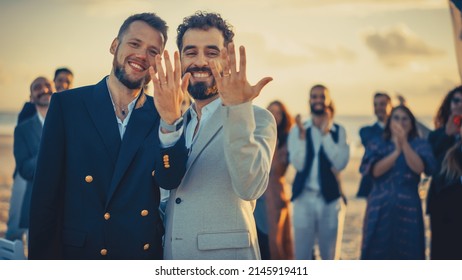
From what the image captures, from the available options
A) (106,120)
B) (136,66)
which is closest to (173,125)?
(106,120)

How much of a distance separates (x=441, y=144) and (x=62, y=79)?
8.21 ft

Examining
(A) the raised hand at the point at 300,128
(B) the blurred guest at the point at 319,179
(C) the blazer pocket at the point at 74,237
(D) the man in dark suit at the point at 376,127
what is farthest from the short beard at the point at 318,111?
(C) the blazer pocket at the point at 74,237

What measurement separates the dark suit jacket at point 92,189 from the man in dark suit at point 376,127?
2.42 meters

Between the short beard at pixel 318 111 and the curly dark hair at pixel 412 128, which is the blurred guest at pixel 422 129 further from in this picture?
the short beard at pixel 318 111

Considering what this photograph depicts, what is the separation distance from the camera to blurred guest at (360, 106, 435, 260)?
484 cm

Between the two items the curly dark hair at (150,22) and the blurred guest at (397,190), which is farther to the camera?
the blurred guest at (397,190)

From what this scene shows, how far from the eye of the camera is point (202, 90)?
2959 mm

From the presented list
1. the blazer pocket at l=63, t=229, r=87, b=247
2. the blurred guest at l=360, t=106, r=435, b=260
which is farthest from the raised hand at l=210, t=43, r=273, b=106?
the blurred guest at l=360, t=106, r=435, b=260

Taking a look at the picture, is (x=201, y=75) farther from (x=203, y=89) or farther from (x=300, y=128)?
(x=300, y=128)

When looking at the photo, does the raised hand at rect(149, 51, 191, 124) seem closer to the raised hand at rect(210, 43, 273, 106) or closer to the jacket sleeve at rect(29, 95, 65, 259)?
the raised hand at rect(210, 43, 273, 106)

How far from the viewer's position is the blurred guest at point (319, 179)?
536 centimetres

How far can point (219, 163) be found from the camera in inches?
114
